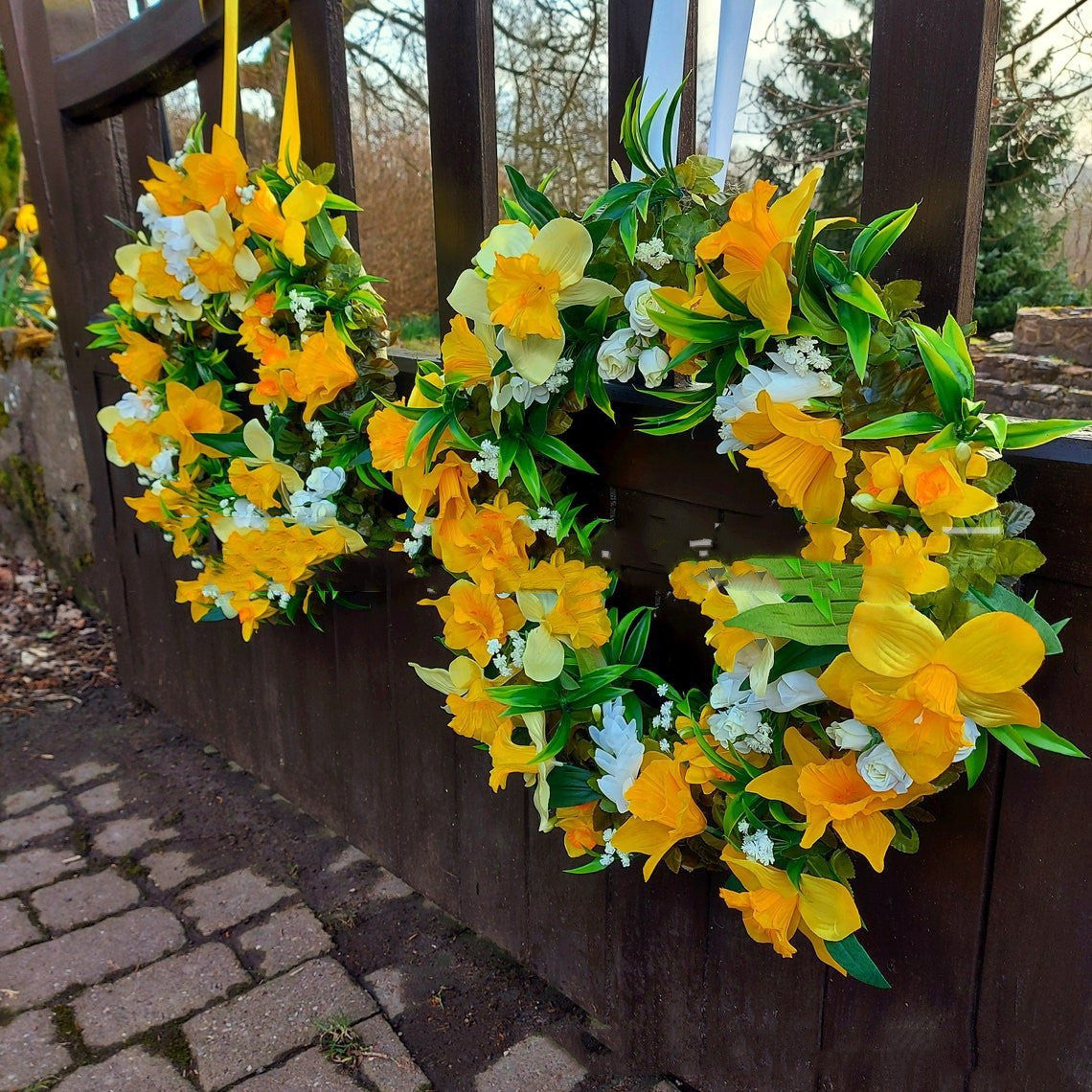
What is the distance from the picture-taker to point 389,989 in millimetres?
1829

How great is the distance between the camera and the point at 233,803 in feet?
8.18

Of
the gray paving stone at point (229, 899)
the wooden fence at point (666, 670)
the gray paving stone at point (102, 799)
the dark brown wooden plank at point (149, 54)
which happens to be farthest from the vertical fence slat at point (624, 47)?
the gray paving stone at point (102, 799)

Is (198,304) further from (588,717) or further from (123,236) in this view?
(588,717)

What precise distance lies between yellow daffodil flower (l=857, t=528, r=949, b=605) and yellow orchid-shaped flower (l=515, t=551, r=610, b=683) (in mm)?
461

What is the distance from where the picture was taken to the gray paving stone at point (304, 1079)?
5.26 ft

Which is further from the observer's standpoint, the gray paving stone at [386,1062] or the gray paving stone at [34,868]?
the gray paving stone at [34,868]

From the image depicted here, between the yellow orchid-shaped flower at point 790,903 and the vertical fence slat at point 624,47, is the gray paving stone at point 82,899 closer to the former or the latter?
the yellow orchid-shaped flower at point 790,903

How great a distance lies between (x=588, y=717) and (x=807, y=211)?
69 centimetres

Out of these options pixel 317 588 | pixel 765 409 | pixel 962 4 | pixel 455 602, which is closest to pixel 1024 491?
pixel 765 409

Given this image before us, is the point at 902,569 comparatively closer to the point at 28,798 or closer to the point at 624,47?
the point at 624,47

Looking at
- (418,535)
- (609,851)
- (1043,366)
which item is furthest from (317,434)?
(1043,366)

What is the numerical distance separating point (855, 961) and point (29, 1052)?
147 cm

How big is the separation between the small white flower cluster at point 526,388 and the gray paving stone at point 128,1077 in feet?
4.28

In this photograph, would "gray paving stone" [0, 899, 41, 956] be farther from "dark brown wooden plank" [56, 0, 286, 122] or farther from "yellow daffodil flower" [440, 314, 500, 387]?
"dark brown wooden plank" [56, 0, 286, 122]
